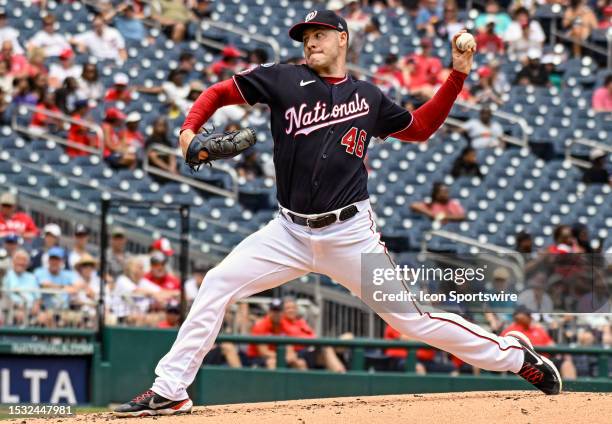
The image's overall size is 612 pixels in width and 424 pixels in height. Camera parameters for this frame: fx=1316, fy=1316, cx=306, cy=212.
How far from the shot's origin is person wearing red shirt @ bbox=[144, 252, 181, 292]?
10.3 meters

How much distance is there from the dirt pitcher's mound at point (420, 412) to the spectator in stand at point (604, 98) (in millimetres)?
9501

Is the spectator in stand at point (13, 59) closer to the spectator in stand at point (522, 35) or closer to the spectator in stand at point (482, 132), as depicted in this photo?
the spectator in stand at point (482, 132)

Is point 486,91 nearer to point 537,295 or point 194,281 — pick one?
point 194,281

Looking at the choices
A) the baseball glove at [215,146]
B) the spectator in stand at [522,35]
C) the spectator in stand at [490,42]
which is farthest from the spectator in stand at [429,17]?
the baseball glove at [215,146]

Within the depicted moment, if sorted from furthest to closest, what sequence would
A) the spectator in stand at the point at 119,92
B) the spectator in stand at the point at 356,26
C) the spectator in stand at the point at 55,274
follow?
1. the spectator in stand at the point at 356,26
2. the spectator in stand at the point at 119,92
3. the spectator in stand at the point at 55,274

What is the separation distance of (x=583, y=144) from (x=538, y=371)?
899cm

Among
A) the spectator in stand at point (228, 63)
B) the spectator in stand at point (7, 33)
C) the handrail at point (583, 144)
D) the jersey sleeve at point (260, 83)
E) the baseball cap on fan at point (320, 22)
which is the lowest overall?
the jersey sleeve at point (260, 83)

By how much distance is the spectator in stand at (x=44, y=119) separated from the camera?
1309cm

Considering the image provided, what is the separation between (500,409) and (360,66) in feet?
33.1

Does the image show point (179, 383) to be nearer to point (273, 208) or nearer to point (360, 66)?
point (273, 208)

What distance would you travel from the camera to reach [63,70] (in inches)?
539

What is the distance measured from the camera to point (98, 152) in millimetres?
12961

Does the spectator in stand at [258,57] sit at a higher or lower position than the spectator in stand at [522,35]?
lower

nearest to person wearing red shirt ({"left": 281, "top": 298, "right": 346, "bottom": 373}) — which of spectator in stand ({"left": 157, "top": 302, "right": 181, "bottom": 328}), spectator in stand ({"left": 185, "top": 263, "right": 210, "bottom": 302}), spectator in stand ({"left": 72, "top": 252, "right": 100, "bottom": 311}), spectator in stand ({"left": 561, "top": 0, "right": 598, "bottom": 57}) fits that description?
spectator in stand ({"left": 185, "top": 263, "right": 210, "bottom": 302})
